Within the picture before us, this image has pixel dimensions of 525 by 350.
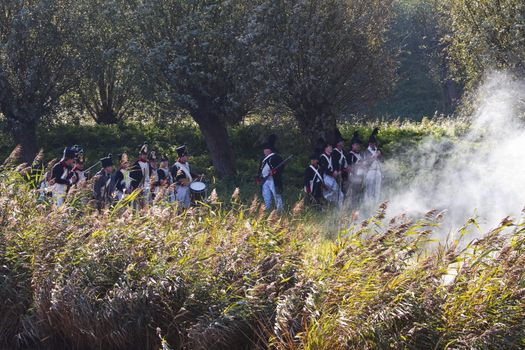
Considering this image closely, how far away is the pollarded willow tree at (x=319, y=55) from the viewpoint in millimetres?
18016

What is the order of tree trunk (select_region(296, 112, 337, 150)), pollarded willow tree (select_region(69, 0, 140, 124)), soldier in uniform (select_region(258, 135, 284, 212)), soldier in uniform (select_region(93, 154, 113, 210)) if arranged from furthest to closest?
pollarded willow tree (select_region(69, 0, 140, 124)) → tree trunk (select_region(296, 112, 337, 150)) → soldier in uniform (select_region(258, 135, 284, 212)) → soldier in uniform (select_region(93, 154, 113, 210))

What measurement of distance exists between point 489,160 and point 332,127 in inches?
155

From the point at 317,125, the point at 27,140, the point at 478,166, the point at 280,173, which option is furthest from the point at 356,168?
the point at 27,140

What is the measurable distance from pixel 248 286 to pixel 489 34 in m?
11.9

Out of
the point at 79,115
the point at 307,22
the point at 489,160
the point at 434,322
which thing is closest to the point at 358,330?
the point at 434,322

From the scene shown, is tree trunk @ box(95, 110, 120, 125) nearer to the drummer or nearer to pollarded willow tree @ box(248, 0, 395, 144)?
pollarded willow tree @ box(248, 0, 395, 144)

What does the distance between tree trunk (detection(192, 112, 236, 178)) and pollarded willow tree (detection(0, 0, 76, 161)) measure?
423 cm

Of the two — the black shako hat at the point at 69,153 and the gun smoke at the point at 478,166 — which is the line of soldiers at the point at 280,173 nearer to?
the black shako hat at the point at 69,153

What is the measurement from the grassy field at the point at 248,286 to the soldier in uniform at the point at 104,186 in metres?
2.22

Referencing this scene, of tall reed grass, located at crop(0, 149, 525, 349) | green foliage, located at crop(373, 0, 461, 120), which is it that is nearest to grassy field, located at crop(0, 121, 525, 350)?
tall reed grass, located at crop(0, 149, 525, 349)

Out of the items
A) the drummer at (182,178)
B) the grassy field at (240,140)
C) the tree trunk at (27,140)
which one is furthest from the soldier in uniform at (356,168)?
the tree trunk at (27,140)

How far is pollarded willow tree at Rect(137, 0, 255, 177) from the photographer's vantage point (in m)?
18.6

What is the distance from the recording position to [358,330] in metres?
6.11

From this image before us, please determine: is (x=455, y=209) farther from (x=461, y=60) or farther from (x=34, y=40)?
(x=34, y=40)
